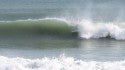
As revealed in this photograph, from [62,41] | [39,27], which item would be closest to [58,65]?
[62,41]

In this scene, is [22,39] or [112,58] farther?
[22,39]

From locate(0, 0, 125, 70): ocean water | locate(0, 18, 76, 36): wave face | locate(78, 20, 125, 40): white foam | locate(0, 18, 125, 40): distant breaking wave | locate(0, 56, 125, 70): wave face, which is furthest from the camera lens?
locate(0, 18, 76, 36): wave face

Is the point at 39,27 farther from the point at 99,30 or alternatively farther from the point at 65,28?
the point at 99,30

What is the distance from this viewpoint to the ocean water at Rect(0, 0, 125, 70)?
16.9m

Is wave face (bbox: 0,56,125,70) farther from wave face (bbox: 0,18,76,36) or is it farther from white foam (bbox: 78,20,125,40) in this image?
wave face (bbox: 0,18,76,36)

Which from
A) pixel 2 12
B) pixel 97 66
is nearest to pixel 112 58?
pixel 97 66

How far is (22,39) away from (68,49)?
3901mm

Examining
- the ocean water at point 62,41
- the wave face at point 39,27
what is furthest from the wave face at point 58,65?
the wave face at point 39,27

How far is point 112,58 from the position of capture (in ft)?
62.5

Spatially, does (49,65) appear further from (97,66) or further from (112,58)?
(112,58)

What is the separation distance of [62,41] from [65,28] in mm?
3284

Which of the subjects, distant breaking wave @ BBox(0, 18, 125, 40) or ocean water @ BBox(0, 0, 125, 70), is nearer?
ocean water @ BBox(0, 0, 125, 70)

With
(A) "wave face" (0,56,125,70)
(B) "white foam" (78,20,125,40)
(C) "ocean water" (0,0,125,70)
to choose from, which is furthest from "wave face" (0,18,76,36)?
(A) "wave face" (0,56,125,70)

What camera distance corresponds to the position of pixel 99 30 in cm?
2531
